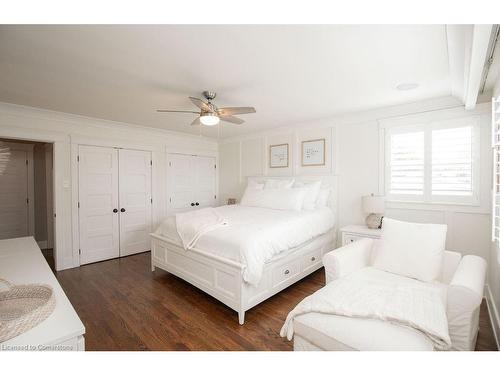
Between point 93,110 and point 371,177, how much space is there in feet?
13.7

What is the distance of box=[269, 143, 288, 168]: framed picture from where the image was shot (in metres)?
4.44

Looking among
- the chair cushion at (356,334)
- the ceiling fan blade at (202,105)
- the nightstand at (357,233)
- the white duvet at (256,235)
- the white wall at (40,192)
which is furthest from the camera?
the white wall at (40,192)

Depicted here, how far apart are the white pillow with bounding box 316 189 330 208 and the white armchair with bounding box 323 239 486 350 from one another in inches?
68.2

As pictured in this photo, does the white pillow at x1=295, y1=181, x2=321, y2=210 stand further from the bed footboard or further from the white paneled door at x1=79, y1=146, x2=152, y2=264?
the white paneled door at x1=79, y1=146, x2=152, y2=264

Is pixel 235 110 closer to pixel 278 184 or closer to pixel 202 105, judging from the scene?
pixel 202 105

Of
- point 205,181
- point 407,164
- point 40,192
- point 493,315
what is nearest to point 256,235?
point 493,315

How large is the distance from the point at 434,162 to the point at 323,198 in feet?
4.95

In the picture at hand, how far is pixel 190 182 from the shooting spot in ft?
16.9

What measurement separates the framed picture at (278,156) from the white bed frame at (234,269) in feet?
5.31

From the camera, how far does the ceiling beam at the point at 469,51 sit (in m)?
1.28

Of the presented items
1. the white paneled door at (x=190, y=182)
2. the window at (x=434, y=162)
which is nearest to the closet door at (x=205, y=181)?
the white paneled door at (x=190, y=182)

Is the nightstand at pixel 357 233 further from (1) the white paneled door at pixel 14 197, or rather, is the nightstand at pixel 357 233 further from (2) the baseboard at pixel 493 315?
(1) the white paneled door at pixel 14 197

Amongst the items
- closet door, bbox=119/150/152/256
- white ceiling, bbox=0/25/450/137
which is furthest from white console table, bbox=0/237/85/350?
closet door, bbox=119/150/152/256
